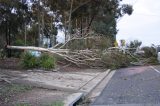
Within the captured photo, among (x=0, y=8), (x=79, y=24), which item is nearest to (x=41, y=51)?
(x=0, y=8)

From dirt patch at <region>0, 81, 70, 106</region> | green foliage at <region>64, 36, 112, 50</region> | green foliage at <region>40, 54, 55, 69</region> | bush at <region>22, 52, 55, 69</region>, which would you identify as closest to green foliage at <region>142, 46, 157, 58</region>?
green foliage at <region>64, 36, 112, 50</region>

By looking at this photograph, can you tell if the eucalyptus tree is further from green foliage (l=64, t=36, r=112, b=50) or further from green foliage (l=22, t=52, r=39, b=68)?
green foliage (l=22, t=52, r=39, b=68)

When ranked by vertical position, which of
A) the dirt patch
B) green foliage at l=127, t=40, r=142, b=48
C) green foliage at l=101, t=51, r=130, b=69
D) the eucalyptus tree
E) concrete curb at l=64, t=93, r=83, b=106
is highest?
the eucalyptus tree

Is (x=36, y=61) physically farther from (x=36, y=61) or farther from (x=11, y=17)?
(x=11, y=17)

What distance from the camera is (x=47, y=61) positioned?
2595cm

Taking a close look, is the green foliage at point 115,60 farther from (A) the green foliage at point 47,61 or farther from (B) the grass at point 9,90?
(B) the grass at point 9,90

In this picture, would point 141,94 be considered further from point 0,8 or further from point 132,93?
point 0,8

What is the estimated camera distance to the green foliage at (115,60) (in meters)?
31.0

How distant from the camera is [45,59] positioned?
26188 millimetres

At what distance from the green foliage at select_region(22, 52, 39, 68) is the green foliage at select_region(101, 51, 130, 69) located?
6.22m

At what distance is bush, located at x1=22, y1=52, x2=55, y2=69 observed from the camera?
25766 millimetres

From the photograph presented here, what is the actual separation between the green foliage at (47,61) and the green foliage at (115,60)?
5220 millimetres

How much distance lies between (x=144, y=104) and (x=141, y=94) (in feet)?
8.04

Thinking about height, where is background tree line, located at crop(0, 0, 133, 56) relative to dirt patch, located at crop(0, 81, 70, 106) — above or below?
above
